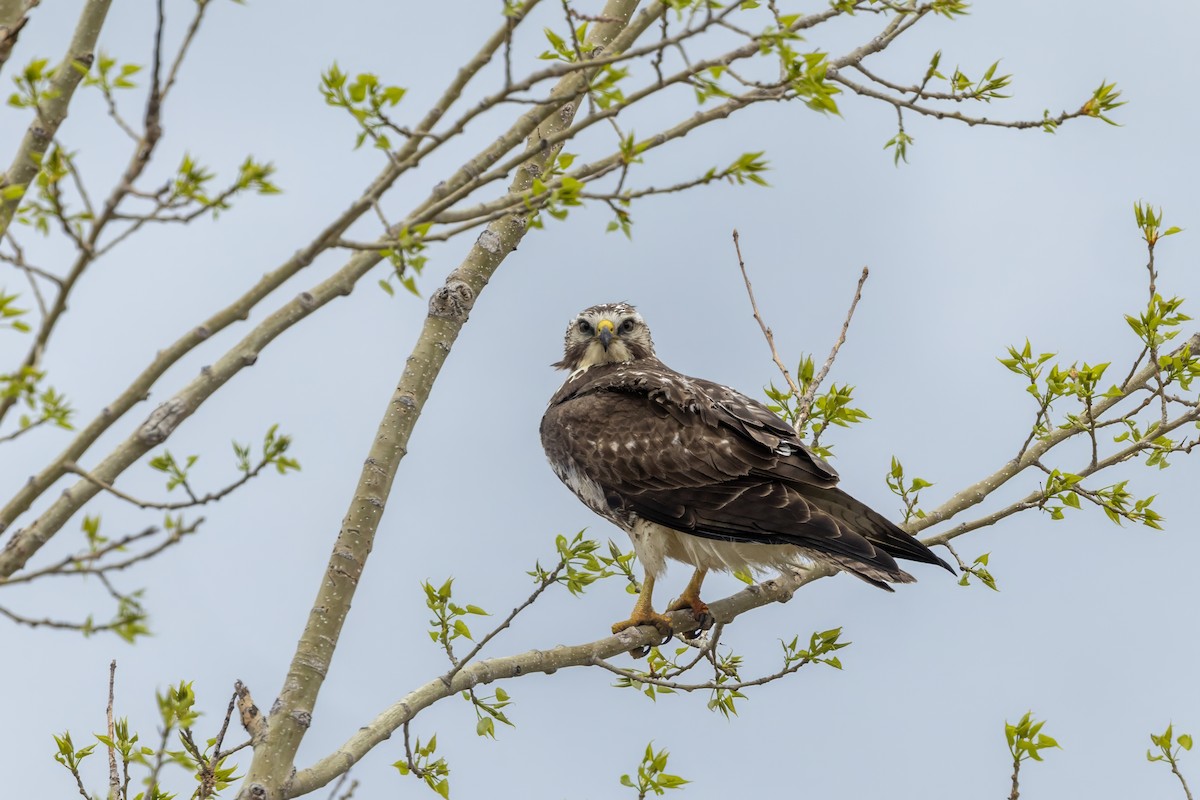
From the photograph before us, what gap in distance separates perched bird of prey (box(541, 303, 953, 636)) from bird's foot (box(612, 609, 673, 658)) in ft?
0.03

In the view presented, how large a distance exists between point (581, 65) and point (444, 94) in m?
0.71

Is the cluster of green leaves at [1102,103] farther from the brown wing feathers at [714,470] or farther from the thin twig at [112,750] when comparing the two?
the thin twig at [112,750]

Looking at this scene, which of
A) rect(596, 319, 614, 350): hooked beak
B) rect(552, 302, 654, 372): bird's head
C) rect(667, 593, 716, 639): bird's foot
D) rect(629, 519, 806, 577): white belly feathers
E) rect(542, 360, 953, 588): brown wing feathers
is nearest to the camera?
rect(542, 360, 953, 588): brown wing feathers

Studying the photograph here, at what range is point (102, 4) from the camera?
5.87 metres

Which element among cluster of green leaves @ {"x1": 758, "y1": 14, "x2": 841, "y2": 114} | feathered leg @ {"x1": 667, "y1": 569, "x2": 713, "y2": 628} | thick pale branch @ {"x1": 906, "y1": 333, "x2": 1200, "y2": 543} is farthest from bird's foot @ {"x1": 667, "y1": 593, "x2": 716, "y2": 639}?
cluster of green leaves @ {"x1": 758, "y1": 14, "x2": 841, "y2": 114}

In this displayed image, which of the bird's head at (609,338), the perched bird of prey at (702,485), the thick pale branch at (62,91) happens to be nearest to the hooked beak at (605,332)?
the bird's head at (609,338)

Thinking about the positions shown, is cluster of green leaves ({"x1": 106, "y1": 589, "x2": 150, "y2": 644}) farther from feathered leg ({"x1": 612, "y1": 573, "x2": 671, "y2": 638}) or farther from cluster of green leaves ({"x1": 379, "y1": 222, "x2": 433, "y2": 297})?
feathered leg ({"x1": 612, "y1": 573, "x2": 671, "y2": 638})

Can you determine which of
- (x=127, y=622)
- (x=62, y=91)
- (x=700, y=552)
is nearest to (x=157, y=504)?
(x=127, y=622)

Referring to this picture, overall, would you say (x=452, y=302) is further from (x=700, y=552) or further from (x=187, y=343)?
(x=187, y=343)

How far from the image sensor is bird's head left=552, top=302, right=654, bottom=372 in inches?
387

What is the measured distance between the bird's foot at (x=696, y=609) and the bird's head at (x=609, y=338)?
2.26m

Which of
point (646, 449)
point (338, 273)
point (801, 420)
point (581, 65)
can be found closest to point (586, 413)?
point (646, 449)

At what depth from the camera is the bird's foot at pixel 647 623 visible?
8047 mm

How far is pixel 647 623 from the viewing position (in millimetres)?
8078
